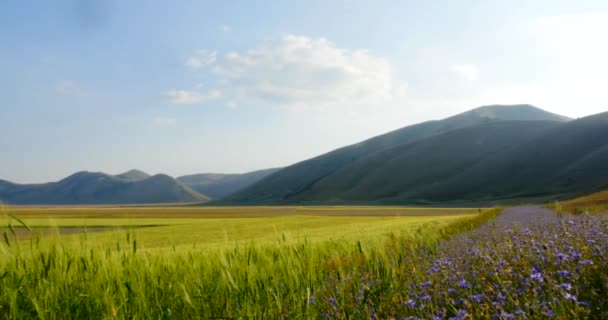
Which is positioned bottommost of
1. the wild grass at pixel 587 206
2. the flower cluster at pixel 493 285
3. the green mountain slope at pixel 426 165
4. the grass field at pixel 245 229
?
the grass field at pixel 245 229

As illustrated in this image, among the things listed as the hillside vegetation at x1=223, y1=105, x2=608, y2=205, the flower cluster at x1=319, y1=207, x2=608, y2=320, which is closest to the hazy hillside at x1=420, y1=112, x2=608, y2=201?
the hillside vegetation at x1=223, y1=105, x2=608, y2=205

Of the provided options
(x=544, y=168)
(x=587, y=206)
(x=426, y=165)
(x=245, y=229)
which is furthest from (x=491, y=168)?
(x=245, y=229)

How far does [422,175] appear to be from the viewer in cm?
17400

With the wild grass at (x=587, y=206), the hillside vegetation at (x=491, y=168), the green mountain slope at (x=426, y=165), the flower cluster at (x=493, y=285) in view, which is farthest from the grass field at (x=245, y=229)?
the green mountain slope at (x=426, y=165)

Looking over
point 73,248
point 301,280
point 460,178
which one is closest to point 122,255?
point 73,248

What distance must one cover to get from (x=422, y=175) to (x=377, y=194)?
62.4 ft

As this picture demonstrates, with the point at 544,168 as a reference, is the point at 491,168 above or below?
above

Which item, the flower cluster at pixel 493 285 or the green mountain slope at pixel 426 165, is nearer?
the flower cluster at pixel 493 285

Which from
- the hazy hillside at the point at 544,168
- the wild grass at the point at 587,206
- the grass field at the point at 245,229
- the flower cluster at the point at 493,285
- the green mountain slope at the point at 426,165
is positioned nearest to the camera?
the flower cluster at the point at 493,285

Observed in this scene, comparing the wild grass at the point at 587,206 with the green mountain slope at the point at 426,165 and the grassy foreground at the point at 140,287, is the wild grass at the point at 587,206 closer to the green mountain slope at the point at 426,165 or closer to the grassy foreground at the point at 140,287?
the grassy foreground at the point at 140,287

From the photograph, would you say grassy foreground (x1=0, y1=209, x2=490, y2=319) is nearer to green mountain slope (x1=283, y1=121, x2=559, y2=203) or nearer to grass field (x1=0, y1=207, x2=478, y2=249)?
grass field (x1=0, y1=207, x2=478, y2=249)

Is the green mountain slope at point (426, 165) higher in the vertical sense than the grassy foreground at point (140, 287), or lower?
higher

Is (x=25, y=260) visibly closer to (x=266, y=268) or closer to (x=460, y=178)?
(x=266, y=268)

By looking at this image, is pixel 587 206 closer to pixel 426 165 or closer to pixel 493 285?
pixel 493 285
